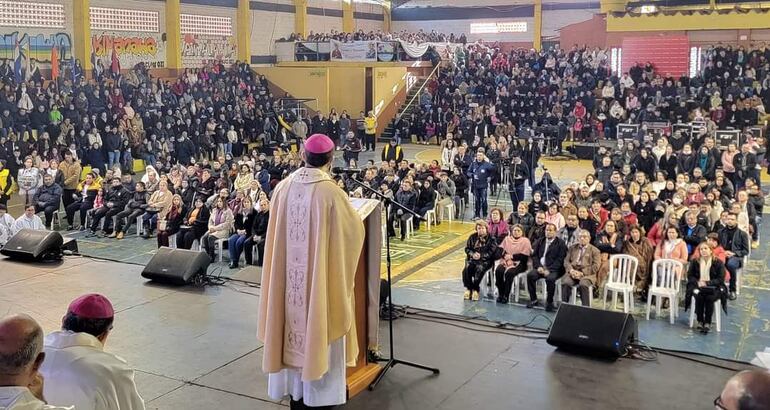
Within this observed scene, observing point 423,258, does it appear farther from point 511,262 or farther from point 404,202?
point 511,262

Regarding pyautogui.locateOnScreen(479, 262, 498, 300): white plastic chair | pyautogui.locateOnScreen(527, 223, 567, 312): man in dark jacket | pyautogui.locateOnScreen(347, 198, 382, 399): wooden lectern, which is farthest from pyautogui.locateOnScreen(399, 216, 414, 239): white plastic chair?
pyautogui.locateOnScreen(347, 198, 382, 399): wooden lectern

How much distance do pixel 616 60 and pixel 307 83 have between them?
10162mm

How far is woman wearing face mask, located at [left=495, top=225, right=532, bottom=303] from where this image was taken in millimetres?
9326

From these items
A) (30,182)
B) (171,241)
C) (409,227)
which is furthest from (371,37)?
(171,241)

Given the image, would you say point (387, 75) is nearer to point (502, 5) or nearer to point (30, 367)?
point (502, 5)

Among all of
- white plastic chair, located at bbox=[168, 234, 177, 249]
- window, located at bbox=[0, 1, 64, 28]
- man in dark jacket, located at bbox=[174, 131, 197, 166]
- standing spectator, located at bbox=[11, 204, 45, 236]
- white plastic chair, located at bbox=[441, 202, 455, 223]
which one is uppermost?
window, located at bbox=[0, 1, 64, 28]

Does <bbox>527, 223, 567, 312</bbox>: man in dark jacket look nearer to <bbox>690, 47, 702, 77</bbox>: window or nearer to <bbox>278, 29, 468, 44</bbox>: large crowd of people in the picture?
<bbox>690, 47, 702, 77</bbox>: window

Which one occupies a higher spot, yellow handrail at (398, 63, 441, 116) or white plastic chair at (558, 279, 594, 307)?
yellow handrail at (398, 63, 441, 116)

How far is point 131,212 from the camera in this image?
43.9 ft

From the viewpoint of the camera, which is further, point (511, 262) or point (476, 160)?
point (476, 160)

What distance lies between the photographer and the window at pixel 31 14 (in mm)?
20953

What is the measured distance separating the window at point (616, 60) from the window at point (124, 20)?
1447 centimetres

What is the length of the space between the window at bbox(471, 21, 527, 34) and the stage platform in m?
28.2

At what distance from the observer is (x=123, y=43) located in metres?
24.5
